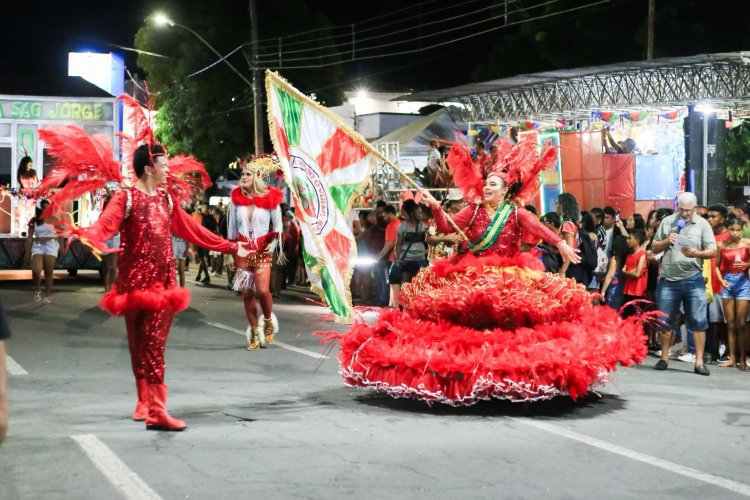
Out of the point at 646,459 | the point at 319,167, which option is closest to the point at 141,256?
the point at 319,167

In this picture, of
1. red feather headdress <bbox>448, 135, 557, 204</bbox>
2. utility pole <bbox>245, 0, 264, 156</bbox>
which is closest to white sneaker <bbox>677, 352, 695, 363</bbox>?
red feather headdress <bbox>448, 135, 557, 204</bbox>

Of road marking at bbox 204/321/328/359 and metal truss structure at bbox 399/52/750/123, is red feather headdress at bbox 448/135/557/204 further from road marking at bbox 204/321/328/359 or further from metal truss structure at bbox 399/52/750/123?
metal truss structure at bbox 399/52/750/123

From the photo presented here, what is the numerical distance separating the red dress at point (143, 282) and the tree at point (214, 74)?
1276 inches

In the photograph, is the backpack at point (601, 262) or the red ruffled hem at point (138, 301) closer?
the red ruffled hem at point (138, 301)

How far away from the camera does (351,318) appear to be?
907 centimetres

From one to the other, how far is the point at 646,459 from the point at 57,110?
2826cm

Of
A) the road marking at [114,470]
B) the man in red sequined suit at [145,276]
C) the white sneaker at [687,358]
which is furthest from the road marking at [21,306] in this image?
the road marking at [114,470]

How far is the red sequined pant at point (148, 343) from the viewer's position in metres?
8.09

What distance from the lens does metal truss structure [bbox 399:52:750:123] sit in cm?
1920

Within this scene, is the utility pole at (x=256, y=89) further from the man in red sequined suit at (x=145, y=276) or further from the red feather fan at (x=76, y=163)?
the man in red sequined suit at (x=145, y=276)

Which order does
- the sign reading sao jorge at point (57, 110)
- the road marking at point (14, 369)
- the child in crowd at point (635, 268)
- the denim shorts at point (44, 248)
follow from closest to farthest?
the road marking at point (14, 369), the child in crowd at point (635, 268), the denim shorts at point (44, 248), the sign reading sao jorge at point (57, 110)

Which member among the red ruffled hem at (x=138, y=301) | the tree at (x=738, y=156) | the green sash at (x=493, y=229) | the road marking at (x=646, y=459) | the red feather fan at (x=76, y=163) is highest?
the tree at (x=738, y=156)

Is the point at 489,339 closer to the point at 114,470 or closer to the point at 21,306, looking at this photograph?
the point at 114,470

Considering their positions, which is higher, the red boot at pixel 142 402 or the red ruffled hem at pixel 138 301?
the red ruffled hem at pixel 138 301
